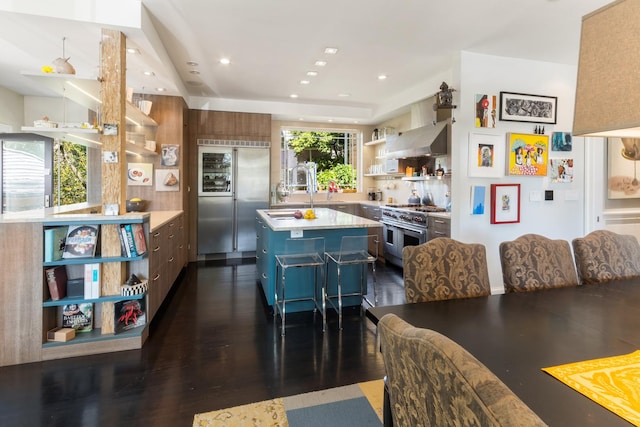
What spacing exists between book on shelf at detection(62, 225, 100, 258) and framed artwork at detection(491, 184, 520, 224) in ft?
13.3

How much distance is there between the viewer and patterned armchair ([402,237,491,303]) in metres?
1.78

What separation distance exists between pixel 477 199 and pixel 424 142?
128cm

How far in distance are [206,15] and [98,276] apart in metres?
2.45

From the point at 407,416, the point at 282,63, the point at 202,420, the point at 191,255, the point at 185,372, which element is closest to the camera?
the point at 407,416

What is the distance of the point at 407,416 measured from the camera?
30.4 inches

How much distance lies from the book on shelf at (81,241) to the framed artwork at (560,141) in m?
5.01

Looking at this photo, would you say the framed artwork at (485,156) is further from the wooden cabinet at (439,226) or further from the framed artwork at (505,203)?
the wooden cabinet at (439,226)

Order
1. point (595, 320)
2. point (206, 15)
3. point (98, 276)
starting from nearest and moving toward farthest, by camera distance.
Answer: point (595, 320), point (98, 276), point (206, 15)

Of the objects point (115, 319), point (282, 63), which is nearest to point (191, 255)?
point (115, 319)

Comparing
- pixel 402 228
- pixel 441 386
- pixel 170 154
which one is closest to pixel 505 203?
pixel 402 228

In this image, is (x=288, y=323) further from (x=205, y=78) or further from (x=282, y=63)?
(x=205, y=78)

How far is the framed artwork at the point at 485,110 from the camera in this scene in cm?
377

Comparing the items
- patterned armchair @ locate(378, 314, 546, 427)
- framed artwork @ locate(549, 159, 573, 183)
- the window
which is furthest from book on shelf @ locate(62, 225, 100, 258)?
framed artwork @ locate(549, 159, 573, 183)

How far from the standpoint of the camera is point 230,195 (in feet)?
19.4
